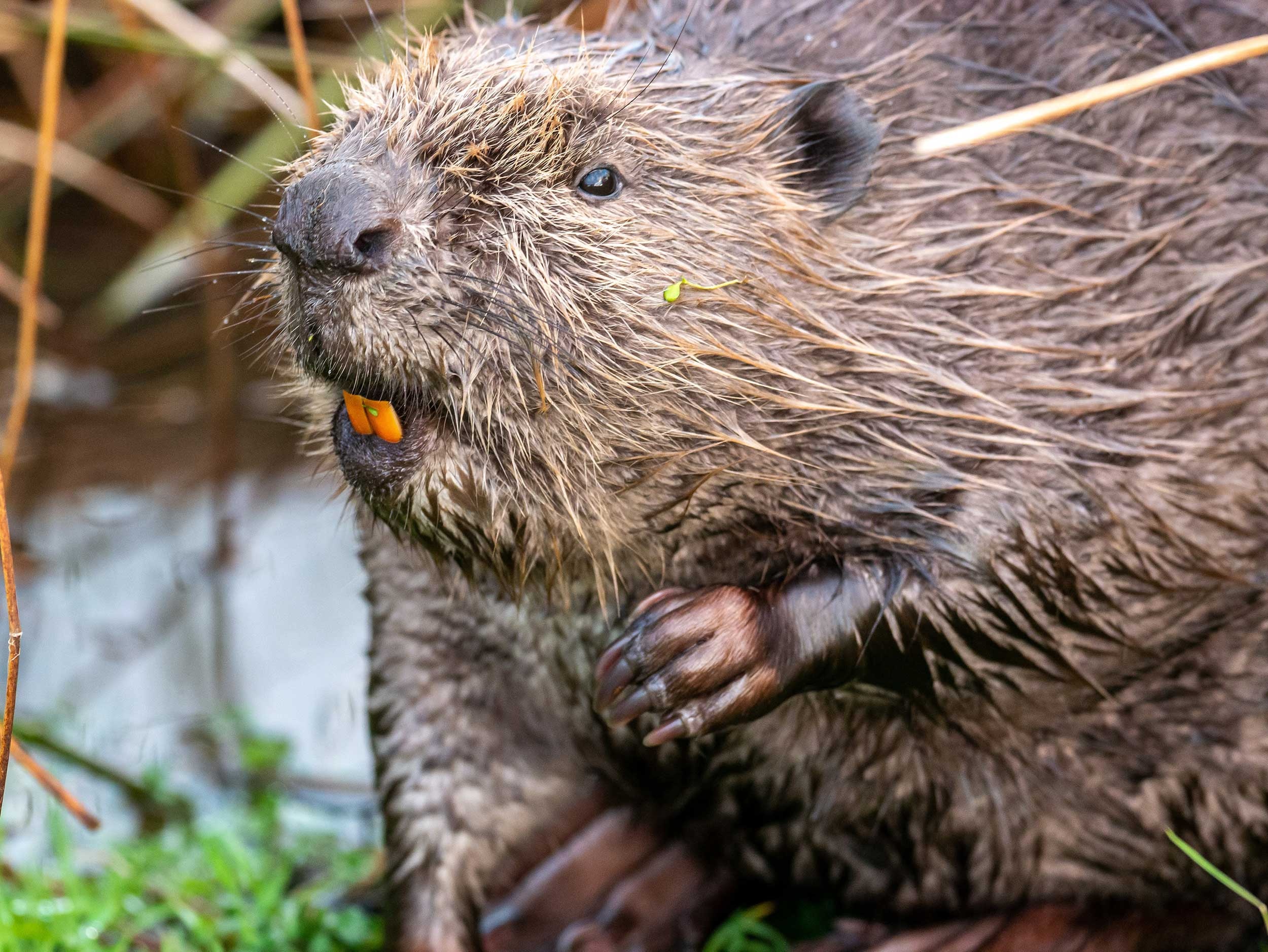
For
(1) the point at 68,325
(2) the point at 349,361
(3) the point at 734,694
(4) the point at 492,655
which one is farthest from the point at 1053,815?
(1) the point at 68,325

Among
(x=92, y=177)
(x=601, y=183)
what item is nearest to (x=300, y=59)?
(x=601, y=183)

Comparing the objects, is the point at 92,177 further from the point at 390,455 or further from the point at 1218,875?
the point at 1218,875

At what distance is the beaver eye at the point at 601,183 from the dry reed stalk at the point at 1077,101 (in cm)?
38

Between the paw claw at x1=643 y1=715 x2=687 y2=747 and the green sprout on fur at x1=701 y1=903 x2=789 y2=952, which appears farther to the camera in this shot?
the green sprout on fur at x1=701 y1=903 x2=789 y2=952

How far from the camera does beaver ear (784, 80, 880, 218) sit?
82.0 inches

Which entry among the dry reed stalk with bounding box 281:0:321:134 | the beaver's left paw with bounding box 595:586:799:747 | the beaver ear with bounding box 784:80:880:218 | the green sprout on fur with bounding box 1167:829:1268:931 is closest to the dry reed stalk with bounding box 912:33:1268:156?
the beaver ear with bounding box 784:80:880:218

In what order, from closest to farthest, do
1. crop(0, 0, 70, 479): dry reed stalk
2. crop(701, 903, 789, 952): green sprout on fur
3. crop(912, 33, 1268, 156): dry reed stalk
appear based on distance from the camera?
crop(912, 33, 1268, 156): dry reed stalk
crop(701, 903, 789, 952): green sprout on fur
crop(0, 0, 70, 479): dry reed stalk

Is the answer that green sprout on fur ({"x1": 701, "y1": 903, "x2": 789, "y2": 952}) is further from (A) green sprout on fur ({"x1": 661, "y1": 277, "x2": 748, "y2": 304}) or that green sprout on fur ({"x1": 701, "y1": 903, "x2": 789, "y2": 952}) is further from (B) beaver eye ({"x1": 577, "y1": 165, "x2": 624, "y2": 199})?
(B) beaver eye ({"x1": 577, "y1": 165, "x2": 624, "y2": 199})

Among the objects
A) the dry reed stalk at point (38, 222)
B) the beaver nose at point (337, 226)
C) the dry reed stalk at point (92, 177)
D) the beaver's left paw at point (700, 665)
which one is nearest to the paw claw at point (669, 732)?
the beaver's left paw at point (700, 665)

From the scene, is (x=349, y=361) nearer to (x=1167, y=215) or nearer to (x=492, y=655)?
(x=492, y=655)

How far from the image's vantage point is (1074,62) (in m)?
2.35

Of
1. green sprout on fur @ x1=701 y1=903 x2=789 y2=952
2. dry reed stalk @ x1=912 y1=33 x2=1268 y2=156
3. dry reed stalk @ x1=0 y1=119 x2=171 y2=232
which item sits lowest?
green sprout on fur @ x1=701 y1=903 x2=789 y2=952

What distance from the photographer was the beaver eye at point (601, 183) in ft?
6.46

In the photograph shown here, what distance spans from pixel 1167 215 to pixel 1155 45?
0.94ft
